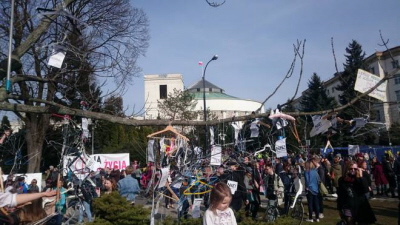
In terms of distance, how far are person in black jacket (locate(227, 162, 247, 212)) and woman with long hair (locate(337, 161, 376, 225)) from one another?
2743mm

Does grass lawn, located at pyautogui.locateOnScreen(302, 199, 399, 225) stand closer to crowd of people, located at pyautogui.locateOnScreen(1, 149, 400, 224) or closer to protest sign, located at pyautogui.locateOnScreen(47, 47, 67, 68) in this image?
crowd of people, located at pyautogui.locateOnScreen(1, 149, 400, 224)

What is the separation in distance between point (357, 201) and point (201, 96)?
262 feet

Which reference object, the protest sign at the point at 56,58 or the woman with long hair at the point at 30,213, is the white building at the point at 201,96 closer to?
the protest sign at the point at 56,58

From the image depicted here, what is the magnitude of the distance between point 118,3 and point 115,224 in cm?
728

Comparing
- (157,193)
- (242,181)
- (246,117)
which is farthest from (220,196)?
(242,181)

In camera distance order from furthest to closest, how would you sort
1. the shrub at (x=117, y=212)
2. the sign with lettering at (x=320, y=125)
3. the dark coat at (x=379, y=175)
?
the dark coat at (x=379, y=175) < the shrub at (x=117, y=212) < the sign with lettering at (x=320, y=125)

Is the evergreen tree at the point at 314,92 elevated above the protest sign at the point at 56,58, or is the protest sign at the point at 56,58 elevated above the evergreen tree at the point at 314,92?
the evergreen tree at the point at 314,92

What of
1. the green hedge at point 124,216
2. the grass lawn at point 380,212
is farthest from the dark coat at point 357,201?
the grass lawn at point 380,212

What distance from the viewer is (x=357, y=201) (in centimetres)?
706

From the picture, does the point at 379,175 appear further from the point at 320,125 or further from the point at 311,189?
the point at 320,125

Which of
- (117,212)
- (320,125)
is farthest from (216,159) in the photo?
(117,212)

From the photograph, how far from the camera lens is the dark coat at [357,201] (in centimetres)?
702

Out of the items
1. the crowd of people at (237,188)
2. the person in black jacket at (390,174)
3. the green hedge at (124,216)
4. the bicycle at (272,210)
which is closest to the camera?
the crowd of people at (237,188)

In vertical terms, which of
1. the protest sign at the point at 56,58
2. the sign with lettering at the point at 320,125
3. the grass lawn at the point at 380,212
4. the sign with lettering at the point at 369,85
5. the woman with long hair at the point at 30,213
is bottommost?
the grass lawn at the point at 380,212
